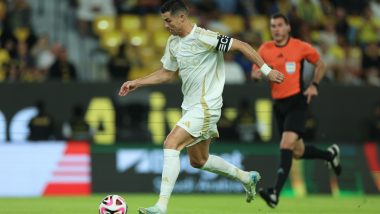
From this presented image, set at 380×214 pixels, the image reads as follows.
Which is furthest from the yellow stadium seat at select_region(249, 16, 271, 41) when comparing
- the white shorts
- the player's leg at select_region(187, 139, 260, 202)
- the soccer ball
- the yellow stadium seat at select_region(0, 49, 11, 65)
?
the soccer ball

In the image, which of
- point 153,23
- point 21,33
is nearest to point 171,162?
point 21,33

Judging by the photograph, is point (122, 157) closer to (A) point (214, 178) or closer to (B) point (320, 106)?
(A) point (214, 178)

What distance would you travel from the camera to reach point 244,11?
2311 cm

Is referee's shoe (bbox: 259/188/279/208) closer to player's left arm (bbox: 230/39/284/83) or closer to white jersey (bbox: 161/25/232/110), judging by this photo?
white jersey (bbox: 161/25/232/110)

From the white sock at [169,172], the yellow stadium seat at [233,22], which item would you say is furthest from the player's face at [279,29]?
the yellow stadium seat at [233,22]

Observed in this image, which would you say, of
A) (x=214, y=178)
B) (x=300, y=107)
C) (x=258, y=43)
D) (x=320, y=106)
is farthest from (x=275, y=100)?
(x=258, y=43)

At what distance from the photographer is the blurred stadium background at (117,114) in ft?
55.7

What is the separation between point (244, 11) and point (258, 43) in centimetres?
240

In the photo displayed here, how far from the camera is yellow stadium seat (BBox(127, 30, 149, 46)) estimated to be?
21.1m

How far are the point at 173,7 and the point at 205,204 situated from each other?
4.36 m

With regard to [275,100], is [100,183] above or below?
below

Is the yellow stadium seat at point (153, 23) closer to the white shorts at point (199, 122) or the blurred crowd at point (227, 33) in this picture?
the blurred crowd at point (227, 33)

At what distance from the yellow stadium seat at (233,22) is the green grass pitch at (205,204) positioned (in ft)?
21.1

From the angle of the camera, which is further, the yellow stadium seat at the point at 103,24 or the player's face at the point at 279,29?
the yellow stadium seat at the point at 103,24
